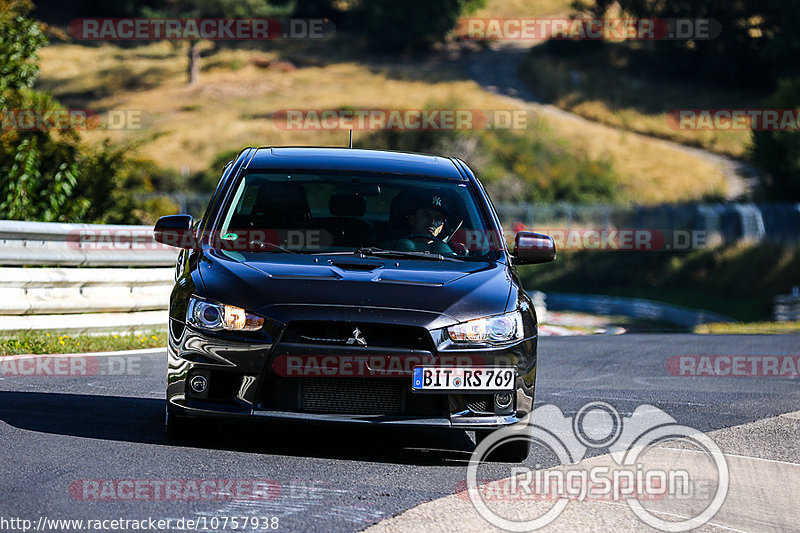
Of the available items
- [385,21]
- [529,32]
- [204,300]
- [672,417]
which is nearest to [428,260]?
[204,300]

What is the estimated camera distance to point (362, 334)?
616 centimetres

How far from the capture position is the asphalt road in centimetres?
523

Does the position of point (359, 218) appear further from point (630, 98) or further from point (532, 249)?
point (630, 98)

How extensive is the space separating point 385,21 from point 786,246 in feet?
190

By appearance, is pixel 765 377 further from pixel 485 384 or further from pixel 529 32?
pixel 529 32

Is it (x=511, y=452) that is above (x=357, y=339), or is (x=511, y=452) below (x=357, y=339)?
below
